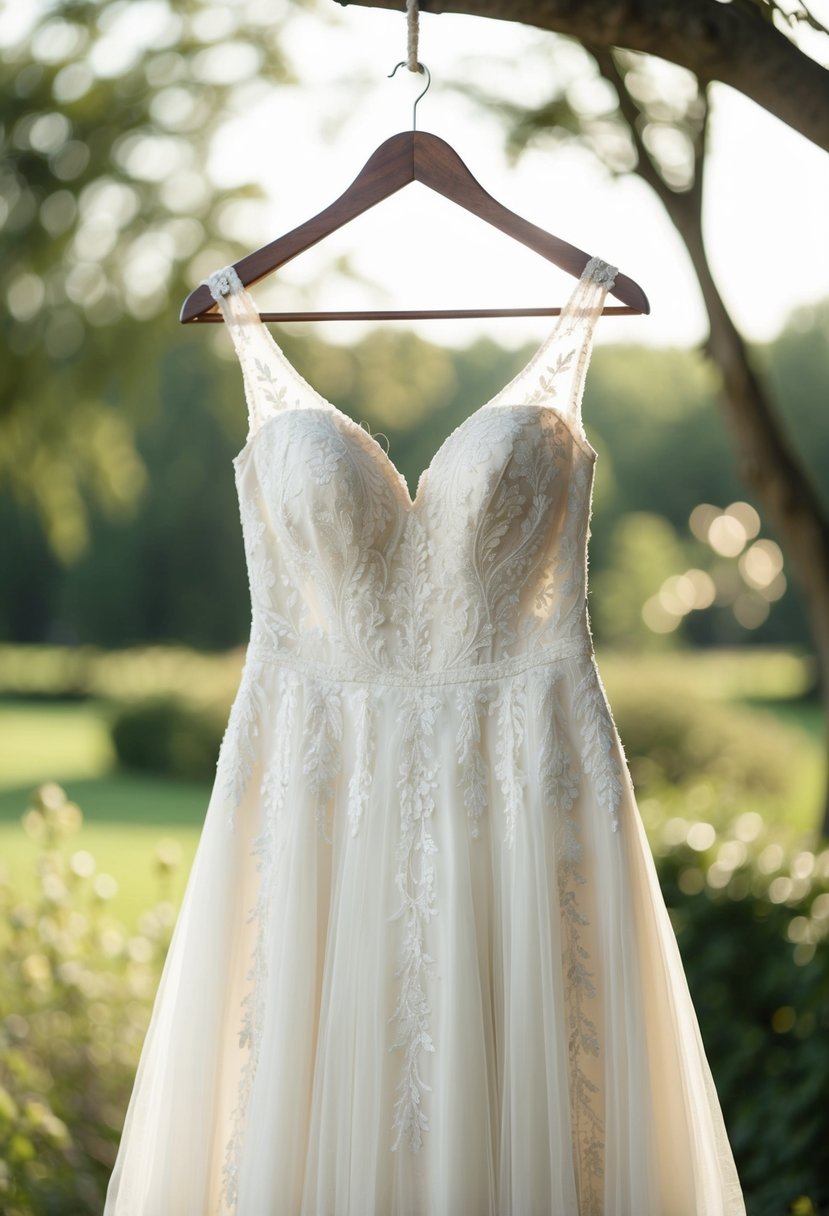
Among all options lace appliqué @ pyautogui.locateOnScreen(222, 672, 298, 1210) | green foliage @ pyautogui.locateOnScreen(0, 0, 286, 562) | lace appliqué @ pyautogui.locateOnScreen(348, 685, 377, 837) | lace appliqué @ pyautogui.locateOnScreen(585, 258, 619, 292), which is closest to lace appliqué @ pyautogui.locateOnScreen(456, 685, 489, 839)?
lace appliqué @ pyautogui.locateOnScreen(348, 685, 377, 837)

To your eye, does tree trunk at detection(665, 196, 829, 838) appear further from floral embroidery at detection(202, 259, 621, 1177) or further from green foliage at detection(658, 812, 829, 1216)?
floral embroidery at detection(202, 259, 621, 1177)

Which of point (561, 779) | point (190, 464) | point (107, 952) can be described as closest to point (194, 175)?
point (107, 952)

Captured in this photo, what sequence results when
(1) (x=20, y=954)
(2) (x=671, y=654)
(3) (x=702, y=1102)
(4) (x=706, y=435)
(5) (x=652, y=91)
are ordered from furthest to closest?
(4) (x=706, y=435), (2) (x=671, y=654), (5) (x=652, y=91), (1) (x=20, y=954), (3) (x=702, y=1102)

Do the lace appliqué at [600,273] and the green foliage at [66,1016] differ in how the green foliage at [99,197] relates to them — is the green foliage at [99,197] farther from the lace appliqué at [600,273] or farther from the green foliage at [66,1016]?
the lace appliqué at [600,273]

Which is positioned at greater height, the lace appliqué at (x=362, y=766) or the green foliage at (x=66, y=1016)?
the lace appliqué at (x=362, y=766)

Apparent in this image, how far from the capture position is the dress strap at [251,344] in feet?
5.07

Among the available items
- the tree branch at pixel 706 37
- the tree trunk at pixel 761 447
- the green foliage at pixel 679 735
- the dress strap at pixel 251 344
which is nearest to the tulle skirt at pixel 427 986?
the dress strap at pixel 251 344

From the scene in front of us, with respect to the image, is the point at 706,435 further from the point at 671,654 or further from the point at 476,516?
the point at 476,516

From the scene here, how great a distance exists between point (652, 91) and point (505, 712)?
2494 millimetres

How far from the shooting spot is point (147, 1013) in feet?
10.1

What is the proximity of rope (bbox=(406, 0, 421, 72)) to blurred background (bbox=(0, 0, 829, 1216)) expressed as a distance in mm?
446

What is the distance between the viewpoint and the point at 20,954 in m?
2.88

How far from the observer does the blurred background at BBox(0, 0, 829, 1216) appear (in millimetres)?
2863

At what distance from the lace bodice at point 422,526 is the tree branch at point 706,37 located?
32cm
